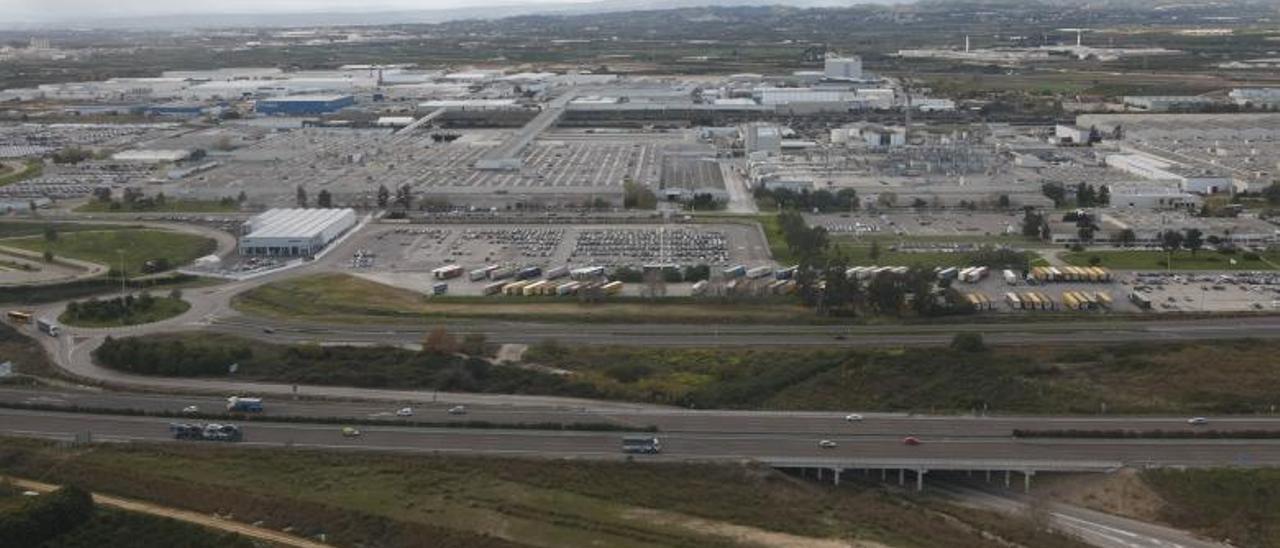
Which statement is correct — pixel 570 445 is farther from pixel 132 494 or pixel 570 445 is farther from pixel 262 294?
pixel 262 294

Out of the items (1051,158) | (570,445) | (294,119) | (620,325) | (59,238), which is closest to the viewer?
(570,445)

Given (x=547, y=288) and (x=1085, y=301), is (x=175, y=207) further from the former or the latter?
(x=1085, y=301)

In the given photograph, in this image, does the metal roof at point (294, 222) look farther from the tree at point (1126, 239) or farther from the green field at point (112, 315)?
the tree at point (1126, 239)

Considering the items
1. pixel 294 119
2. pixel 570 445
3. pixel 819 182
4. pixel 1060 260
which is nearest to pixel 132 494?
pixel 570 445

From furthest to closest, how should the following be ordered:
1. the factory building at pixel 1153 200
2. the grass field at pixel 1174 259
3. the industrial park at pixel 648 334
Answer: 1. the factory building at pixel 1153 200
2. the grass field at pixel 1174 259
3. the industrial park at pixel 648 334

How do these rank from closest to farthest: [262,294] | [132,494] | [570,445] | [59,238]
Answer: [132,494], [570,445], [262,294], [59,238]

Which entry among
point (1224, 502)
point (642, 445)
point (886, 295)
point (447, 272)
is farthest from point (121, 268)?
point (1224, 502)

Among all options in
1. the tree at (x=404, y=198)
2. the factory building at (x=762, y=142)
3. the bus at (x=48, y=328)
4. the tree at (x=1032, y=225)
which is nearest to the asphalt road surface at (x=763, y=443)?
the bus at (x=48, y=328)
